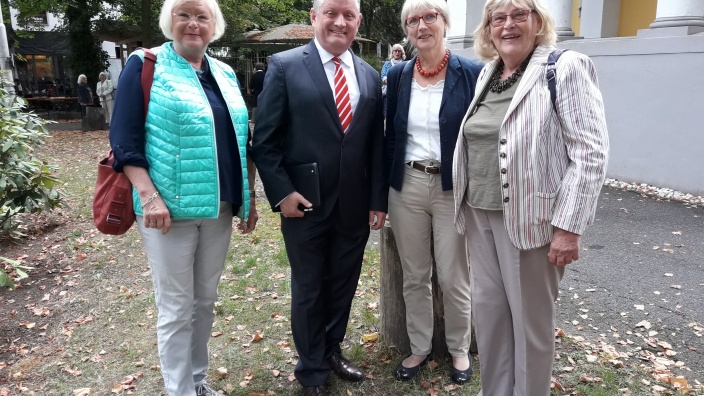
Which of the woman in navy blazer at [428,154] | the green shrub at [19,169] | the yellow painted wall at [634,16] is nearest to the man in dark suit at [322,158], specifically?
the woman in navy blazer at [428,154]

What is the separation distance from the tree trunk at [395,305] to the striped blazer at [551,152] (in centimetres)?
110

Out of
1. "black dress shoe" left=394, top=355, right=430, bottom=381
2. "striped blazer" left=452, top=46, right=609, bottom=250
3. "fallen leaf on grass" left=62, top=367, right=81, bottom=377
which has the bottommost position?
"fallen leaf on grass" left=62, top=367, right=81, bottom=377

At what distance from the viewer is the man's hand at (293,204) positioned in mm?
2898

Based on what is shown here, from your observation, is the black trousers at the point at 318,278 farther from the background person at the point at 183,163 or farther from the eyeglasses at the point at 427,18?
the eyeglasses at the point at 427,18

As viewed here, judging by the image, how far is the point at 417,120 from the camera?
9.94 ft

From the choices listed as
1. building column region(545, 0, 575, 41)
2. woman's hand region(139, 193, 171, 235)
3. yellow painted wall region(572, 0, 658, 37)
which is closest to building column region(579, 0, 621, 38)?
yellow painted wall region(572, 0, 658, 37)

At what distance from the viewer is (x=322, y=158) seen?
2918 millimetres

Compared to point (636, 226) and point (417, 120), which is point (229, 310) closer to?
point (417, 120)

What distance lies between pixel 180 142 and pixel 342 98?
0.88 meters

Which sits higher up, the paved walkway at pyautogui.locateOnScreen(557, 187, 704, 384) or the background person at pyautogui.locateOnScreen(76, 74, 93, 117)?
the background person at pyautogui.locateOnScreen(76, 74, 93, 117)

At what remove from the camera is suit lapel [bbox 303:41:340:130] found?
288 cm

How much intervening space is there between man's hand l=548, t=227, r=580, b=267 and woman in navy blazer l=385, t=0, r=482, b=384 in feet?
2.42

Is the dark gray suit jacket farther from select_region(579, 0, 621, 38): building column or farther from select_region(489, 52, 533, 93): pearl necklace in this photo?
select_region(579, 0, 621, 38): building column

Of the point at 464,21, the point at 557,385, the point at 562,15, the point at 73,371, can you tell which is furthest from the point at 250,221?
the point at 464,21
